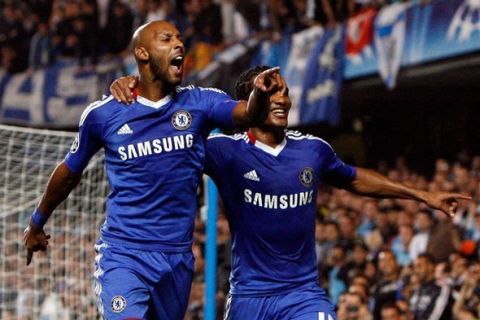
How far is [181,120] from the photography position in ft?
20.0

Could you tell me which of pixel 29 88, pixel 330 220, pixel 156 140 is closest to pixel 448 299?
pixel 330 220

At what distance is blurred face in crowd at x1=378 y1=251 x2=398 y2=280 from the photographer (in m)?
10.9

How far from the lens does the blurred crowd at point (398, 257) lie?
389 inches

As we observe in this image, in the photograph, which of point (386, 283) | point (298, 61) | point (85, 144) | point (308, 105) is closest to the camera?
point (85, 144)

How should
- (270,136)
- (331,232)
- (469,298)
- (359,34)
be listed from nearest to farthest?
1. (270,136)
2. (469,298)
3. (331,232)
4. (359,34)

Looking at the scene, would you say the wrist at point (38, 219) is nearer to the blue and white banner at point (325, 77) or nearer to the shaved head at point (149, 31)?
the shaved head at point (149, 31)

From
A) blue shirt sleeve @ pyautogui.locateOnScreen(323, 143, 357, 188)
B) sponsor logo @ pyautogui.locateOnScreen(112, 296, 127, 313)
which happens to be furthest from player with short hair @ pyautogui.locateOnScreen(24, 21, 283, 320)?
blue shirt sleeve @ pyautogui.locateOnScreen(323, 143, 357, 188)

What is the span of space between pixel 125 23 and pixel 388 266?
9.31 m

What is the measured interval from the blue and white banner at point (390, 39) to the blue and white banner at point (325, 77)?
57cm

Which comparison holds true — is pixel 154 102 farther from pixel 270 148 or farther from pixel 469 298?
pixel 469 298

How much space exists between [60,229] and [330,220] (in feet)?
9.76

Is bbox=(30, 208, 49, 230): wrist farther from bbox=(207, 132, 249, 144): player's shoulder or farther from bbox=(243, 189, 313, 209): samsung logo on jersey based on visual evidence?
bbox=(243, 189, 313, 209): samsung logo on jersey

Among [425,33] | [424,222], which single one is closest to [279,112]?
[424,222]

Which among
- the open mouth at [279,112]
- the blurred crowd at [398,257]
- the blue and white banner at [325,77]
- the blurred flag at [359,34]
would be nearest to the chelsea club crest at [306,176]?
the open mouth at [279,112]
